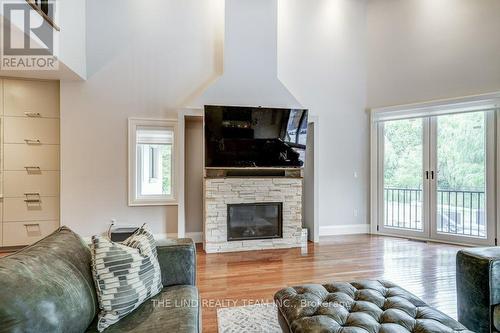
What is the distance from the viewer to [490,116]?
14.3 ft

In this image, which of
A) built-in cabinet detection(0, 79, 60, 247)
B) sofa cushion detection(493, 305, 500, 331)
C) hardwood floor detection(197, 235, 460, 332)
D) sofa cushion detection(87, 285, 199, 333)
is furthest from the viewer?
built-in cabinet detection(0, 79, 60, 247)

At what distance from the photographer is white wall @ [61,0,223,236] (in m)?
4.31

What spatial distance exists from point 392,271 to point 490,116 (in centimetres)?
310

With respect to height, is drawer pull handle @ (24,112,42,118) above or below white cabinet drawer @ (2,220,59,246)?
above

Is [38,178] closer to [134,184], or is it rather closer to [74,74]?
[134,184]

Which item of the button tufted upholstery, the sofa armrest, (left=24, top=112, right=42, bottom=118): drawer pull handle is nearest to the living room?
(left=24, top=112, right=42, bottom=118): drawer pull handle

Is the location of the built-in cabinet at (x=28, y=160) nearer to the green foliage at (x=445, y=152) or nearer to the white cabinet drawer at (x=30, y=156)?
the white cabinet drawer at (x=30, y=156)

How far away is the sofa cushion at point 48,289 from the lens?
100cm

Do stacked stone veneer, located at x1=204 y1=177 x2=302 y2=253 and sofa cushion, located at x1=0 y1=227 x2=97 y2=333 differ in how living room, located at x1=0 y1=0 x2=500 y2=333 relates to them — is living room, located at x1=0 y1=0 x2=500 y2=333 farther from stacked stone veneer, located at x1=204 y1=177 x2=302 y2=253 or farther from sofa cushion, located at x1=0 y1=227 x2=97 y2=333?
sofa cushion, located at x1=0 y1=227 x2=97 y2=333

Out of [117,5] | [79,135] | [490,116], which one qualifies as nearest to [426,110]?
[490,116]

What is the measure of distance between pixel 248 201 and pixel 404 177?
3069 millimetres

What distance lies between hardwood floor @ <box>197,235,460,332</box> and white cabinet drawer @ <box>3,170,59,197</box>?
262 cm

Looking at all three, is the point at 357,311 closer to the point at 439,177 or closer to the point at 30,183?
the point at 439,177

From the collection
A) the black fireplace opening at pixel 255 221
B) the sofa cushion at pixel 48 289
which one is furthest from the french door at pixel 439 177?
the sofa cushion at pixel 48 289
